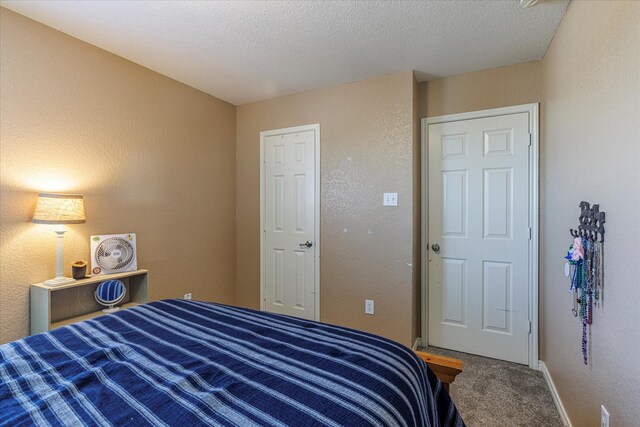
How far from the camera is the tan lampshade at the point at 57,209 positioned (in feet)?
6.07

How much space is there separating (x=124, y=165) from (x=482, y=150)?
2932 mm

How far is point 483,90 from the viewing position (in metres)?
2.59

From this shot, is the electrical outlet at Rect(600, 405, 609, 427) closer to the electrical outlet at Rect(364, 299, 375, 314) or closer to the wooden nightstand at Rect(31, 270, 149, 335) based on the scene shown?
the electrical outlet at Rect(364, 299, 375, 314)

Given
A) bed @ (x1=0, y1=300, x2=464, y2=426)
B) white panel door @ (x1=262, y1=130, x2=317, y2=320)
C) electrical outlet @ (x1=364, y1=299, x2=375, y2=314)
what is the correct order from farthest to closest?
white panel door @ (x1=262, y1=130, x2=317, y2=320) < electrical outlet @ (x1=364, y1=299, x2=375, y2=314) < bed @ (x1=0, y1=300, x2=464, y2=426)

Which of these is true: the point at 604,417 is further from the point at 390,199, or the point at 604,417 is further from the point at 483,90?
the point at 483,90

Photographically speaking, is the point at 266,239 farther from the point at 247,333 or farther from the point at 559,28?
the point at 559,28

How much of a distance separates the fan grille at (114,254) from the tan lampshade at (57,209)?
351 mm

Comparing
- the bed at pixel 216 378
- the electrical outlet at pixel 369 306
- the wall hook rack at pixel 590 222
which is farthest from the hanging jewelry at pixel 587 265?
the electrical outlet at pixel 369 306

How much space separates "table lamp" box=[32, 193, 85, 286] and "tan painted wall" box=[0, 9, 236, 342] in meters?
0.15

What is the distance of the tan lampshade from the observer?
1849 millimetres

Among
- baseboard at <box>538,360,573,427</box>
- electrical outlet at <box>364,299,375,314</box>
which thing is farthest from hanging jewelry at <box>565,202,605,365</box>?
electrical outlet at <box>364,299,375,314</box>

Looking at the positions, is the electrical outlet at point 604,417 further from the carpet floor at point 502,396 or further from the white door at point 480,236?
the white door at point 480,236

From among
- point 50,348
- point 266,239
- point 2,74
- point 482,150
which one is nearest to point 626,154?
point 482,150

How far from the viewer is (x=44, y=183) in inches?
78.7
